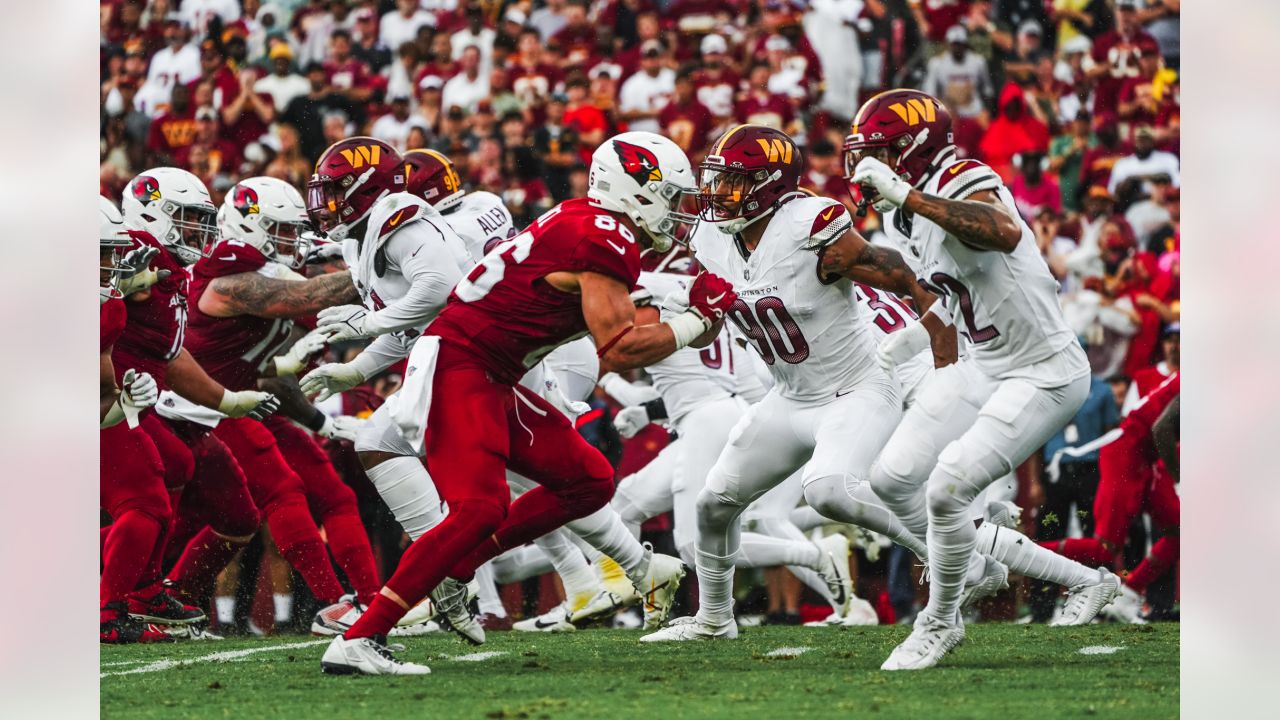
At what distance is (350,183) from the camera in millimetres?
5609

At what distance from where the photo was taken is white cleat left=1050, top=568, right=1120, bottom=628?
6008 mm

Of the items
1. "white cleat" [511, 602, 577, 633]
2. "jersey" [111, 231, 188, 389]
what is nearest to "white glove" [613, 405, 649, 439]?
"white cleat" [511, 602, 577, 633]

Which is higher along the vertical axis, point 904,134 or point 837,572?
point 904,134

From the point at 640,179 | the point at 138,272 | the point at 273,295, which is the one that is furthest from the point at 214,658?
the point at 640,179

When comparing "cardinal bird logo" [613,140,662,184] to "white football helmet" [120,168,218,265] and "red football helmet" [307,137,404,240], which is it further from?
"white football helmet" [120,168,218,265]

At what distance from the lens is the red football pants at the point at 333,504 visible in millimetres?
6215

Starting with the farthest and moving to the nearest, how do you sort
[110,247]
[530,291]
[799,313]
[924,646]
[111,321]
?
1. [110,247]
2. [111,321]
3. [799,313]
4. [924,646]
5. [530,291]

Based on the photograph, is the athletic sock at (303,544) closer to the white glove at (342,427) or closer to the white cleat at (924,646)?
the white glove at (342,427)

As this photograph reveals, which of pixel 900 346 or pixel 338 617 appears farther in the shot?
pixel 338 617

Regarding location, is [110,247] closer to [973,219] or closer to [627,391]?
[627,391]

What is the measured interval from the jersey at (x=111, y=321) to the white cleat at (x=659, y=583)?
74.2 inches

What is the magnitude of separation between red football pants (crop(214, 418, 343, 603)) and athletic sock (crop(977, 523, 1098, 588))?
93.6 inches

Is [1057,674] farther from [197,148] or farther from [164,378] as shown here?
[197,148]

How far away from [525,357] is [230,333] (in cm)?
211
